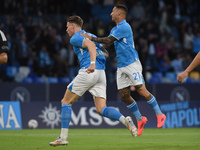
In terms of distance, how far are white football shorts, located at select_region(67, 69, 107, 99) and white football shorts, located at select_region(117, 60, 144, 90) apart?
3.92 feet

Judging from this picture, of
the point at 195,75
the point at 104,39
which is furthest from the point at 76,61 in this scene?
the point at 104,39

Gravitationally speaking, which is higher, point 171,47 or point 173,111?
point 171,47

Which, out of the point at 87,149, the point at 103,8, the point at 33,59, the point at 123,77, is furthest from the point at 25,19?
the point at 87,149

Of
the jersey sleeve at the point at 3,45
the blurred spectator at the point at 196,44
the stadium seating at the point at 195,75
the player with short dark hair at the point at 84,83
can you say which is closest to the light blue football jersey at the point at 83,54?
the player with short dark hair at the point at 84,83

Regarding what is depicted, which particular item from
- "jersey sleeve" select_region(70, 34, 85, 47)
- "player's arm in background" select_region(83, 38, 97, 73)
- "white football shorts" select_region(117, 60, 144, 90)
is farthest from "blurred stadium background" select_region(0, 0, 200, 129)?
"player's arm in background" select_region(83, 38, 97, 73)

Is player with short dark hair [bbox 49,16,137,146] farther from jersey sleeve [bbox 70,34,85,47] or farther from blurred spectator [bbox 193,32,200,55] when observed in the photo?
blurred spectator [bbox 193,32,200,55]

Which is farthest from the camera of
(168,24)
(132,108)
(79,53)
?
(168,24)

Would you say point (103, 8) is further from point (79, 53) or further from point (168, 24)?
point (79, 53)

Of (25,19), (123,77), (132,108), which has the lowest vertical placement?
(132,108)

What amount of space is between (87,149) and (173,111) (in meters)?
6.24

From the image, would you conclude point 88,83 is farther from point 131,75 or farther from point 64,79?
point 64,79

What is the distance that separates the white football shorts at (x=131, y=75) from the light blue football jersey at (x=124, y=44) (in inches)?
3.6

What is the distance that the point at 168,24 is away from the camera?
2120 cm

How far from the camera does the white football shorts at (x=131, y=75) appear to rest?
29.6ft
